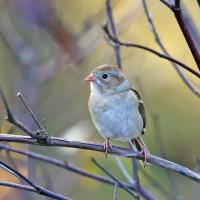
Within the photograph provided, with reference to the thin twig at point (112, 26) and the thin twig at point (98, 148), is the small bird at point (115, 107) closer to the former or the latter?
the thin twig at point (112, 26)

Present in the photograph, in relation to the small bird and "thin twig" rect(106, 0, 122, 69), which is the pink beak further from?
"thin twig" rect(106, 0, 122, 69)

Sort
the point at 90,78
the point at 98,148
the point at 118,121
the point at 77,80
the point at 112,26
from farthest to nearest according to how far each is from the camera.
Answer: the point at 77,80
the point at 90,78
the point at 118,121
the point at 112,26
the point at 98,148

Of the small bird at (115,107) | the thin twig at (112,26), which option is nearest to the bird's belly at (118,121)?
the small bird at (115,107)

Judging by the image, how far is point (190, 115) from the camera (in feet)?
24.2

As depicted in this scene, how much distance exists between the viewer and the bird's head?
11.9 ft

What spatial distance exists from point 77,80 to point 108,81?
2.53 feet

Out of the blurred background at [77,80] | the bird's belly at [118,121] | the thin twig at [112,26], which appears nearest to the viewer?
the thin twig at [112,26]

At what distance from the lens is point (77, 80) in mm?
4398

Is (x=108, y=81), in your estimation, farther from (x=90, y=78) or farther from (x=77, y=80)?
(x=77, y=80)

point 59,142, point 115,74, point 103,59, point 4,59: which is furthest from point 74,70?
point 59,142

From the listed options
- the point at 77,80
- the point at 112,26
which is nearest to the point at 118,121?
the point at 112,26

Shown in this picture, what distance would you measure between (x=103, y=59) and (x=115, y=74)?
1253mm

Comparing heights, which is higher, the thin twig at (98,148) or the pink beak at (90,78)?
the pink beak at (90,78)

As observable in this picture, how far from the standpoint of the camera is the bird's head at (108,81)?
3.62 m
